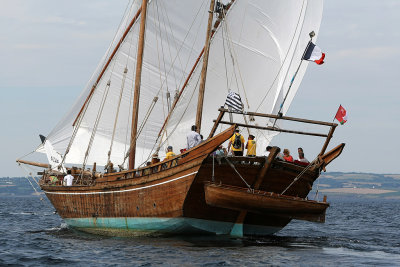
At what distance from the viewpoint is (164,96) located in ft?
116

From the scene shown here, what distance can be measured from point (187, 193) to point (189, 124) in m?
10.0

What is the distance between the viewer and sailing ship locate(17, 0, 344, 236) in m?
24.2

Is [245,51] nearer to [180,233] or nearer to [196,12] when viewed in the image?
[196,12]

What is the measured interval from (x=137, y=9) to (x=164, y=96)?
4780mm

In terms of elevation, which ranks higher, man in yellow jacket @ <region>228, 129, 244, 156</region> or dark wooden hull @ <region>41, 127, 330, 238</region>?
man in yellow jacket @ <region>228, 129, 244, 156</region>

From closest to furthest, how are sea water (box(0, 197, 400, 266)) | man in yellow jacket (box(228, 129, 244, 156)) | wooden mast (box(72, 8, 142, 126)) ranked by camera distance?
sea water (box(0, 197, 400, 266))
man in yellow jacket (box(228, 129, 244, 156))
wooden mast (box(72, 8, 142, 126))

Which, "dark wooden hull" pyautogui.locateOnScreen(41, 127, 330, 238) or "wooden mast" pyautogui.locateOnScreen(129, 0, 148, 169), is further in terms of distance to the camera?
"wooden mast" pyautogui.locateOnScreen(129, 0, 148, 169)

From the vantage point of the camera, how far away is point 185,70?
1396 inches

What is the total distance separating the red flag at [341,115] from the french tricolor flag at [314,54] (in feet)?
7.23

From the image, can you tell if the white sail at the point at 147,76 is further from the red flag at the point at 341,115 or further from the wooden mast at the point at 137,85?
the red flag at the point at 341,115

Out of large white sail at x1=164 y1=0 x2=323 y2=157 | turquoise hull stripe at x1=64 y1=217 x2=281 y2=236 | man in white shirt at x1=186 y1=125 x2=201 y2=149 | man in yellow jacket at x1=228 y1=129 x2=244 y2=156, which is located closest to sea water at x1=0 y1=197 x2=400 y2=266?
turquoise hull stripe at x1=64 y1=217 x2=281 y2=236

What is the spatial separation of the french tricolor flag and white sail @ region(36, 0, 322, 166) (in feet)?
14.9

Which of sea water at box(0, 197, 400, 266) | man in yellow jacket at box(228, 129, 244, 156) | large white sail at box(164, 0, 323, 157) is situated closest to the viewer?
sea water at box(0, 197, 400, 266)

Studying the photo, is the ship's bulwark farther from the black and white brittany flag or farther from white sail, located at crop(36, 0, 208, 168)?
white sail, located at crop(36, 0, 208, 168)
